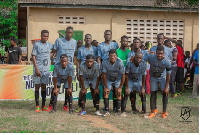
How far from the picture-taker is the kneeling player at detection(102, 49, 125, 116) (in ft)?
28.1

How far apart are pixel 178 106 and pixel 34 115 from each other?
4.22 metres

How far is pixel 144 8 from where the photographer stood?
55.8ft

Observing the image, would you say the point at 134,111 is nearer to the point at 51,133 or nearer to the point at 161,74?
the point at 161,74

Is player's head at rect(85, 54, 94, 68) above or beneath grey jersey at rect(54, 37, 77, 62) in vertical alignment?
beneath

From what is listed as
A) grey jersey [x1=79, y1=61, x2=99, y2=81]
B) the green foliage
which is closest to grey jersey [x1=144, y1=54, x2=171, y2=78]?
grey jersey [x1=79, y1=61, x2=99, y2=81]

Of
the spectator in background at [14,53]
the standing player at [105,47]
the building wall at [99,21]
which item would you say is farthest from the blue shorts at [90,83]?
the building wall at [99,21]

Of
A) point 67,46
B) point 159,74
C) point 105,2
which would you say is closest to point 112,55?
point 159,74

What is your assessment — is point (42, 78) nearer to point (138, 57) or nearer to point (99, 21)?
point (138, 57)

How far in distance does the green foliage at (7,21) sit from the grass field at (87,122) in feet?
70.3

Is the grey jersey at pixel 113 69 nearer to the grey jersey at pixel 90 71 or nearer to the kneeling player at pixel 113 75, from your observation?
the kneeling player at pixel 113 75

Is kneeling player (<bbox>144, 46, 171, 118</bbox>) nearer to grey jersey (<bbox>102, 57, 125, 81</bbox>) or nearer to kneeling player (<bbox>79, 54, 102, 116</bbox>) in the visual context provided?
grey jersey (<bbox>102, 57, 125, 81</bbox>)

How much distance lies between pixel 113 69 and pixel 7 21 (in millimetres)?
23029

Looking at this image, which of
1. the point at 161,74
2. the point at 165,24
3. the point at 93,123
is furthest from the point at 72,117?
the point at 165,24

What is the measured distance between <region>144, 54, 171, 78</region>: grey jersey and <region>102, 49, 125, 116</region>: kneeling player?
753mm
